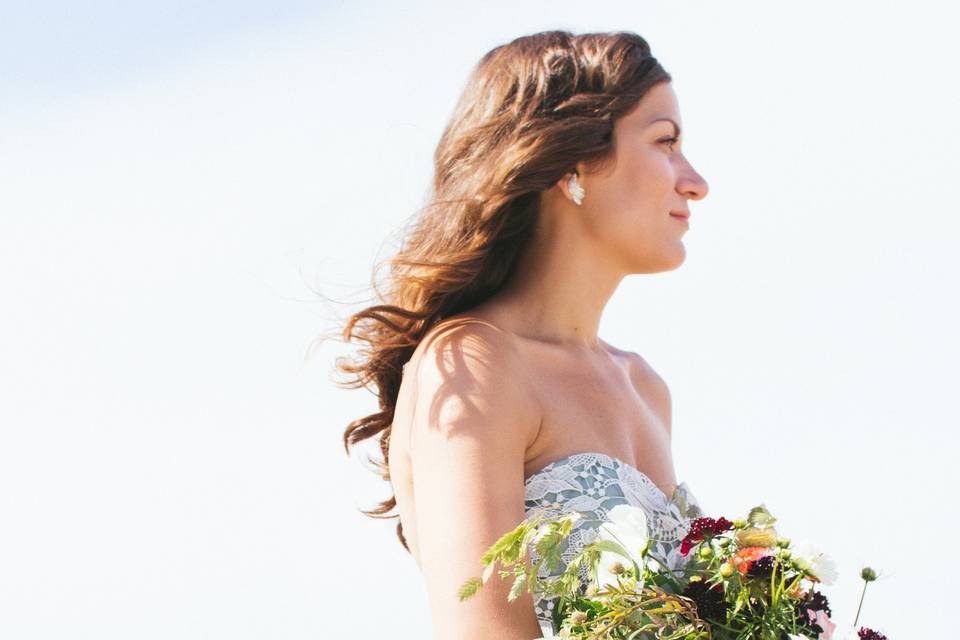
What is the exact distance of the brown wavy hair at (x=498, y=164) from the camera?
17.9ft

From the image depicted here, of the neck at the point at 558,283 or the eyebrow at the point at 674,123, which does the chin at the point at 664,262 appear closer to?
the neck at the point at 558,283

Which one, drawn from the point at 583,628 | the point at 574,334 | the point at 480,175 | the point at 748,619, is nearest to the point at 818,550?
the point at 748,619

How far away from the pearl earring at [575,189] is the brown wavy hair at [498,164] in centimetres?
4

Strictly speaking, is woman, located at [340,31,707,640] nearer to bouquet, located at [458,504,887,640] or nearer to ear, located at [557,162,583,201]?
ear, located at [557,162,583,201]

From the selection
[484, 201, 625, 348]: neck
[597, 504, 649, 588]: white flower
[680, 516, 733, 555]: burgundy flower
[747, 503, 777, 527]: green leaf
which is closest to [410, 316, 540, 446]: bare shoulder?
[484, 201, 625, 348]: neck

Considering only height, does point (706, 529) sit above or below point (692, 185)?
below

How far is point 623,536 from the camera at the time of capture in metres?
4.26

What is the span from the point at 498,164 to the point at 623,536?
6.03ft

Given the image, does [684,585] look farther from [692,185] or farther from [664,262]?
[692,185]

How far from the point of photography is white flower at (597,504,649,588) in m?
4.09

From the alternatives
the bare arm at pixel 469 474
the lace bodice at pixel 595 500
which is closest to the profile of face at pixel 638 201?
the bare arm at pixel 469 474

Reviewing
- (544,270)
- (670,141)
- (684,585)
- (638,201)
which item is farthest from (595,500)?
(670,141)

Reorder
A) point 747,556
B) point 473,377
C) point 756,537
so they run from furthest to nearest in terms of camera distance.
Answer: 1. point 473,377
2. point 756,537
3. point 747,556

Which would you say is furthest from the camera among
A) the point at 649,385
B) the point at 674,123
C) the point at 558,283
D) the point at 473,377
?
the point at 649,385
